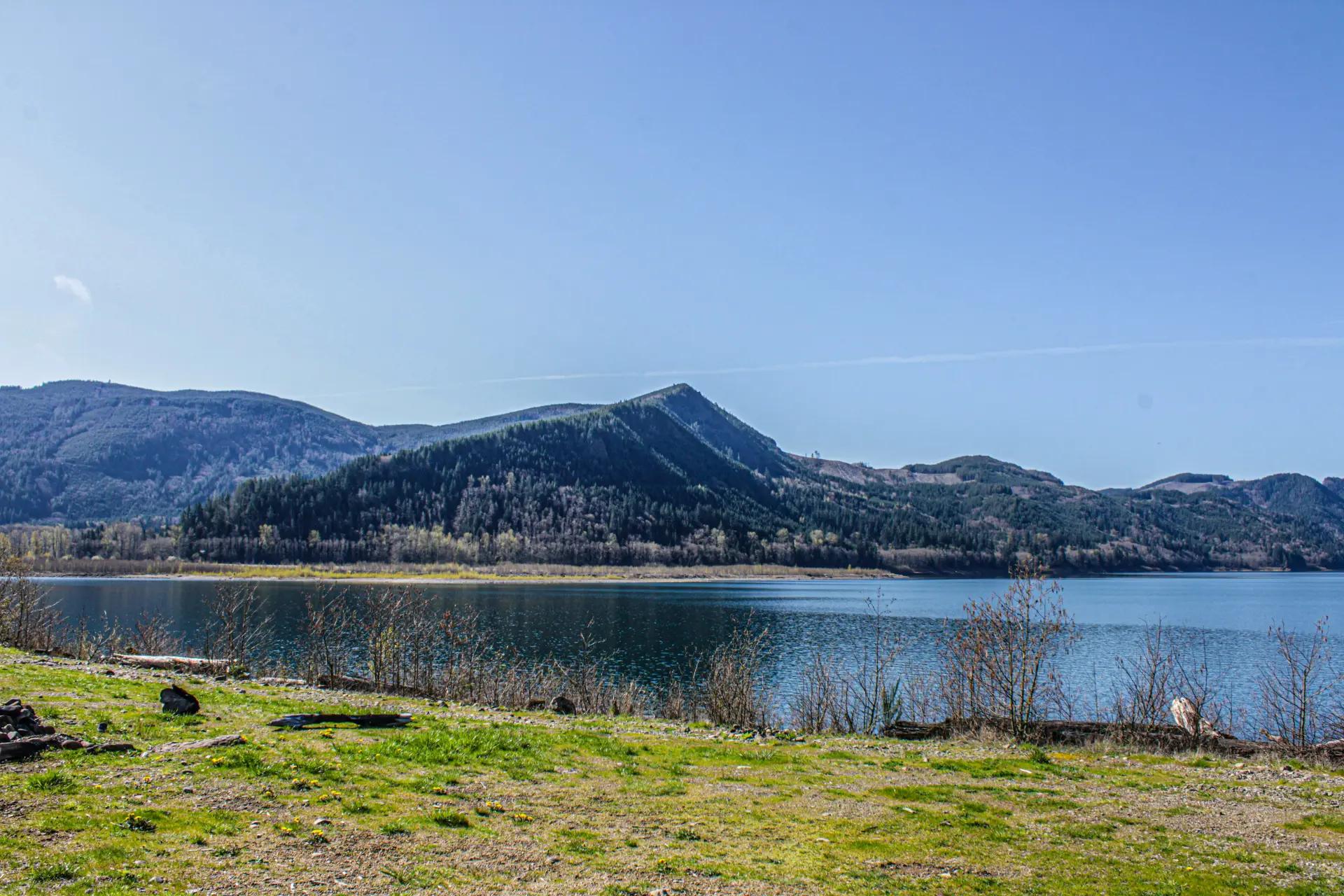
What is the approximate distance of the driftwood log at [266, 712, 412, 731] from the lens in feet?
59.6

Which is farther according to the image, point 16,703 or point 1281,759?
point 1281,759

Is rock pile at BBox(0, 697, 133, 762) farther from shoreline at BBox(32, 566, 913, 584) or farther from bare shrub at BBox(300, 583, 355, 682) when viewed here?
shoreline at BBox(32, 566, 913, 584)

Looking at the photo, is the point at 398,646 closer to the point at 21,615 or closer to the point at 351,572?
the point at 21,615

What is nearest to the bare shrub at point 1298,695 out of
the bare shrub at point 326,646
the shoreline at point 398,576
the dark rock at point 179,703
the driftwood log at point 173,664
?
the dark rock at point 179,703

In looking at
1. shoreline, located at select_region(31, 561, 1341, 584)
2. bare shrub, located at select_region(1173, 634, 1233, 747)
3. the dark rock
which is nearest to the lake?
bare shrub, located at select_region(1173, 634, 1233, 747)

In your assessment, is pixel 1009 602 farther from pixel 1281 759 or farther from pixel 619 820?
pixel 619 820

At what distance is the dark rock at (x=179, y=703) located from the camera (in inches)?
711

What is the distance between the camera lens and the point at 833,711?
28281 mm

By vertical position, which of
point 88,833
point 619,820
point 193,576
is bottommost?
point 193,576

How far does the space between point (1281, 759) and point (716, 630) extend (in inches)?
2062

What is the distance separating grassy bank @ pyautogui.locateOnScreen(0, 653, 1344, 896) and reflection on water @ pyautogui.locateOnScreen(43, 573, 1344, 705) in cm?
2371

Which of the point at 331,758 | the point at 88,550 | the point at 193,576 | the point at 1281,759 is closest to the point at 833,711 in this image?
the point at 1281,759

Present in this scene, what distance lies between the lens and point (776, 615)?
8869 centimetres

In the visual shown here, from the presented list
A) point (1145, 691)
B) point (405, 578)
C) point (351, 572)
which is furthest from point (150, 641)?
point (351, 572)
